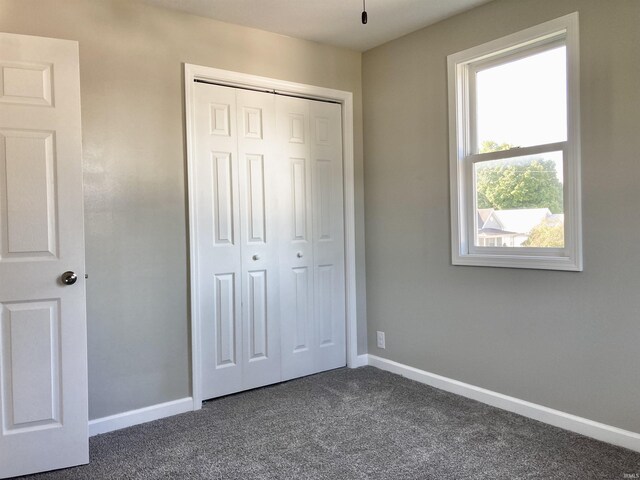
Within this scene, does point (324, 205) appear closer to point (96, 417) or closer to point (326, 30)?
point (326, 30)

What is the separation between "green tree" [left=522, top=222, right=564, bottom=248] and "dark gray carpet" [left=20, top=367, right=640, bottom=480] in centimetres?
99

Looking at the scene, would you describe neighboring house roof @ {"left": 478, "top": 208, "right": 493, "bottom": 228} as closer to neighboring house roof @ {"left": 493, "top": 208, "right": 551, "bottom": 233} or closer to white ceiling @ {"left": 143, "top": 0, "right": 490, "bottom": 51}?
neighboring house roof @ {"left": 493, "top": 208, "right": 551, "bottom": 233}

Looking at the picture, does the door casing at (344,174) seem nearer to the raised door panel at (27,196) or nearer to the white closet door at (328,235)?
the white closet door at (328,235)

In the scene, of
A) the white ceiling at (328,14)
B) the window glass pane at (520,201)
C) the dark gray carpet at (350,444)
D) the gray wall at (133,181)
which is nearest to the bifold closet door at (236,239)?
the gray wall at (133,181)

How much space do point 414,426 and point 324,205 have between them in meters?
1.68

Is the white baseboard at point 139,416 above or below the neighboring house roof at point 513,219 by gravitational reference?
below

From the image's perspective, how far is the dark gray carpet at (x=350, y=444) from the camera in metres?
2.10

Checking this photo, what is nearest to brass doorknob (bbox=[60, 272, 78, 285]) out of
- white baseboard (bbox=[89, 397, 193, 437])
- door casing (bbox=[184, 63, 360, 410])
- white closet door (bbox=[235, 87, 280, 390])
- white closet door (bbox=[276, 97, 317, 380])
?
door casing (bbox=[184, 63, 360, 410])

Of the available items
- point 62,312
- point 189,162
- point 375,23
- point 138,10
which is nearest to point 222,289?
point 189,162

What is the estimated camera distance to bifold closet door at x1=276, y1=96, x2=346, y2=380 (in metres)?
3.31

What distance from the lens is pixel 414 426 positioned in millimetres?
2547

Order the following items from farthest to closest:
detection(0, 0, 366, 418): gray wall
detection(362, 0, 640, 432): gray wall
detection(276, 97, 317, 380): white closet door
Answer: detection(276, 97, 317, 380): white closet door, detection(0, 0, 366, 418): gray wall, detection(362, 0, 640, 432): gray wall

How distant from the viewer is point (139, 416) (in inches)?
105

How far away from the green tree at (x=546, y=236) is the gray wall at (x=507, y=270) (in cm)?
16
